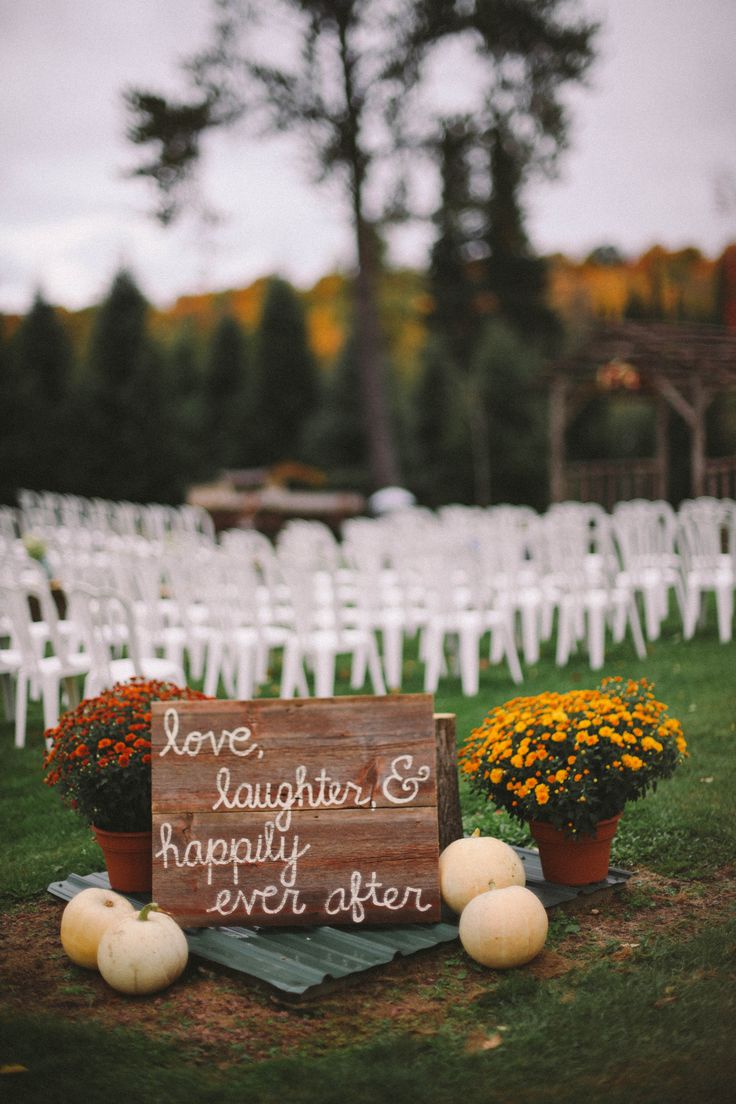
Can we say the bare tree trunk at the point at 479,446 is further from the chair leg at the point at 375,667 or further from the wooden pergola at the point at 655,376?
the chair leg at the point at 375,667

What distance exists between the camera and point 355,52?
64.5ft

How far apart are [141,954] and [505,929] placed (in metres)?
1.01

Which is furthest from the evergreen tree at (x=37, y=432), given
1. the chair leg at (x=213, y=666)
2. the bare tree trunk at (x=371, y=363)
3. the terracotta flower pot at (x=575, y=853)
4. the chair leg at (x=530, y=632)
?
the terracotta flower pot at (x=575, y=853)

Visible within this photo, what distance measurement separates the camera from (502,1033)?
2.88 m

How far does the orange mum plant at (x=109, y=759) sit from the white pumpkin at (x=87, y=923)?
31 cm

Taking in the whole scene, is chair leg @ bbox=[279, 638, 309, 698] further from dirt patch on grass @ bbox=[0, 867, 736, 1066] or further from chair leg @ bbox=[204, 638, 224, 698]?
dirt patch on grass @ bbox=[0, 867, 736, 1066]

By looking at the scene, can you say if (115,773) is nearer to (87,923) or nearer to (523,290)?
(87,923)

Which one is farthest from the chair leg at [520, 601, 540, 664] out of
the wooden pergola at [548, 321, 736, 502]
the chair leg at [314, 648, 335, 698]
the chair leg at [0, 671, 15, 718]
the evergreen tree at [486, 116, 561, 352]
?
the evergreen tree at [486, 116, 561, 352]

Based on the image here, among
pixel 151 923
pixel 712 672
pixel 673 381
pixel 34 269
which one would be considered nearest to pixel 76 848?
pixel 151 923

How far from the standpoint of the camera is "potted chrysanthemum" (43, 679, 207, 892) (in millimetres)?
3555

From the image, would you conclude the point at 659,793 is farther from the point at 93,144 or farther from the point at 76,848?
the point at 93,144

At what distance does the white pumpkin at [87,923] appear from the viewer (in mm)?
3275

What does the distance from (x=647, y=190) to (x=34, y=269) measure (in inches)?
595

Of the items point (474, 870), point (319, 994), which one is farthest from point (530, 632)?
point (319, 994)
